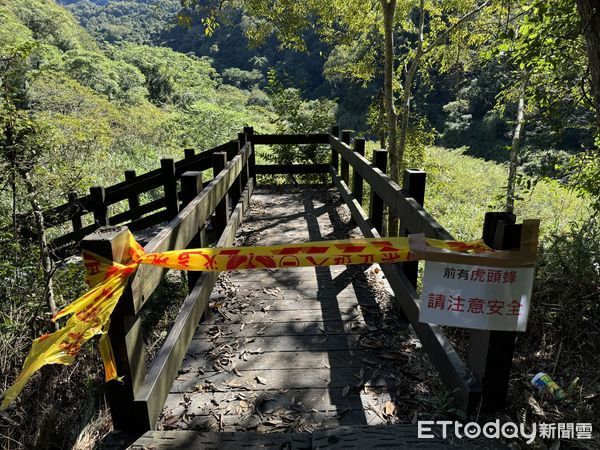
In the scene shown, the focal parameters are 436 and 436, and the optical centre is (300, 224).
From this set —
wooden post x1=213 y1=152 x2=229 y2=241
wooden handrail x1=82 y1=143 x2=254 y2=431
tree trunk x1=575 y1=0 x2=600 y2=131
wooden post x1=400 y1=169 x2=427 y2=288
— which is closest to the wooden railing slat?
wooden handrail x1=82 y1=143 x2=254 y2=431

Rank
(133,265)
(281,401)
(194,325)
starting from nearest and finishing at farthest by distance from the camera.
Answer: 1. (133,265)
2. (281,401)
3. (194,325)

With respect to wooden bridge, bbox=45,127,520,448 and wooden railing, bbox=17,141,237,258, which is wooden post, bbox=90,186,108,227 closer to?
wooden railing, bbox=17,141,237,258

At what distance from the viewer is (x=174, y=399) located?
2770mm

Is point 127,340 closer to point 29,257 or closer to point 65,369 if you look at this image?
point 65,369

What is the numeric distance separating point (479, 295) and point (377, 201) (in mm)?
2398

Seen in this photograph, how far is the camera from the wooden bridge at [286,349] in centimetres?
215

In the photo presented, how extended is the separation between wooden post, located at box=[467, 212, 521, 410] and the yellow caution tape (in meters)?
0.10

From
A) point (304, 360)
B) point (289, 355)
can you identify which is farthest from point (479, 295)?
point (289, 355)

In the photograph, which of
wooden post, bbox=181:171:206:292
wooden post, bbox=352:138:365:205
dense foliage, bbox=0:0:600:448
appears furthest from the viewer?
wooden post, bbox=352:138:365:205

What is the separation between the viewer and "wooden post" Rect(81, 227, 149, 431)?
1938 millimetres

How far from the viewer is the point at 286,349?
3324 mm

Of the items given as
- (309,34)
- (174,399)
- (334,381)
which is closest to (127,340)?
(174,399)

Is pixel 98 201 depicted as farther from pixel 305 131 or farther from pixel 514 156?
pixel 514 156

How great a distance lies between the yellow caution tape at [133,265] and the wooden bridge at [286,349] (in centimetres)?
7
